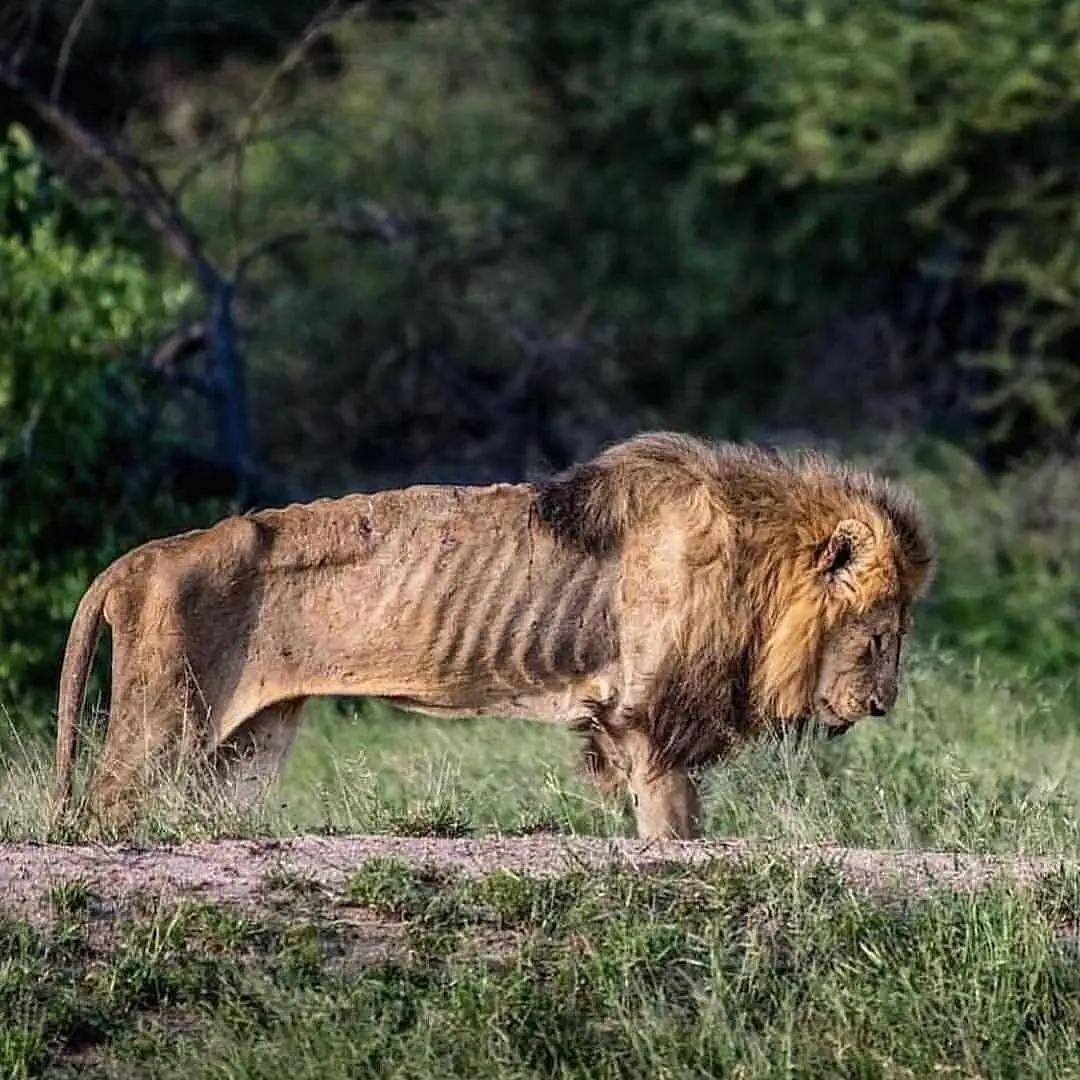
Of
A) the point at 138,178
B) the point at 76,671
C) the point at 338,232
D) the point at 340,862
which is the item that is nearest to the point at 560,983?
the point at 340,862

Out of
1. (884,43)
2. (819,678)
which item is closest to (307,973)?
(819,678)

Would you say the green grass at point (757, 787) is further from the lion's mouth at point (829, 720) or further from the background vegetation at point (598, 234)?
the background vegetation at point (598, 234)

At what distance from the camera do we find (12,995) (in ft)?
17.5

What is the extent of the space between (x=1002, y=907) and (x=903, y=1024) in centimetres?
46

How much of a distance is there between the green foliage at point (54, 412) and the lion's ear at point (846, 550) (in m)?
4.40

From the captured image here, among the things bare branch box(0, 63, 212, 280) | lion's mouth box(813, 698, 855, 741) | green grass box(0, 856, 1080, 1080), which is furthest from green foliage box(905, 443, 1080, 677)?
green grass box(0, 856, 1080, 1080)

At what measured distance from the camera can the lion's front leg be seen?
7.08m

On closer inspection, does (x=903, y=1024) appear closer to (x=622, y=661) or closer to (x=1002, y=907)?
(x=1002, y=907)

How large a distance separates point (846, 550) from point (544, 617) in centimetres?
91

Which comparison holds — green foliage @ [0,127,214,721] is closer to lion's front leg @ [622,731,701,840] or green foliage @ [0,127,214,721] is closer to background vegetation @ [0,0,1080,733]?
background vegetation @ [0,0,1080,733]

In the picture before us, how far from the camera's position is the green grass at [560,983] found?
5242 millimetres

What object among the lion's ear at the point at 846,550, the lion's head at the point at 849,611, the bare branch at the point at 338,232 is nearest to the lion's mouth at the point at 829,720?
the lion's head at the point at 849,611

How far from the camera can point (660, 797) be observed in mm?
7113

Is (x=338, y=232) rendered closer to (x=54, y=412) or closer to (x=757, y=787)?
A: (x=54, y=412)
